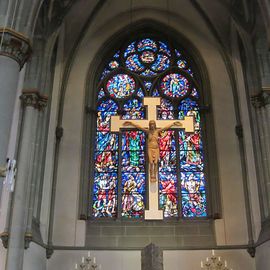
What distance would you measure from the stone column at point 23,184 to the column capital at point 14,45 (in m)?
2.50

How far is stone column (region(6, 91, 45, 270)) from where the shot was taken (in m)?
9.83

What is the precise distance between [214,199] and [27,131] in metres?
5.21

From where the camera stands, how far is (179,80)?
14867 millimetres

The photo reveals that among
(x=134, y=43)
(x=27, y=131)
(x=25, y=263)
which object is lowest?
(x=25, y=263)

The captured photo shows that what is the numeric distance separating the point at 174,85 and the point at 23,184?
6.19m

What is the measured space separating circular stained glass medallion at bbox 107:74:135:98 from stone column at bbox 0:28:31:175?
578 cm

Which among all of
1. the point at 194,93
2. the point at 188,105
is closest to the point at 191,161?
the point at 188,105

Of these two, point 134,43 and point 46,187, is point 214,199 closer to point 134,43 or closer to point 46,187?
point 46,187

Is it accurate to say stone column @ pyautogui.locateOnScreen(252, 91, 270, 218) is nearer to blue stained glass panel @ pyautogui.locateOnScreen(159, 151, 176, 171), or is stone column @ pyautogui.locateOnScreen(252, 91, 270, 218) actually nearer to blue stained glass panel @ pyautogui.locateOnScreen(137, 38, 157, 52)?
blue stained glass panel @ pyautogui.locateOnScreen(159, 151, 176, 171)

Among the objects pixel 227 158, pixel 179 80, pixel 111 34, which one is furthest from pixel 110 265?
pixel 111 34

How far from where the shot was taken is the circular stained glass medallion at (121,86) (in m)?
14.6

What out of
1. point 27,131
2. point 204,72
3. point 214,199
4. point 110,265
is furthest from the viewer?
point 204,72

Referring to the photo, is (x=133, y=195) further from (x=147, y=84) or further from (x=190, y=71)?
(x=190, y=71)

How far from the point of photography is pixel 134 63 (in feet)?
49.8
